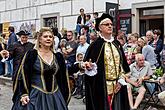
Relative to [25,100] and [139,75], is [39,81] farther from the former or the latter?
[139,75]

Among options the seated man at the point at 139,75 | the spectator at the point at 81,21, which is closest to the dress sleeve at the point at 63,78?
the seated man at the point at 139,75

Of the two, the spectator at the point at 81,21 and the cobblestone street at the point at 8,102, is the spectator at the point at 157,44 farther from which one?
the spectator at the point at 81,21

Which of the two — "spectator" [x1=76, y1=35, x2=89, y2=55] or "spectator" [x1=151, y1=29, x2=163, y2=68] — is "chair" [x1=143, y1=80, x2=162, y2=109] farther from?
"spectator" [x1=76, y1=35, x2=89, y2=55]

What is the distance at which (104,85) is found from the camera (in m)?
5.67

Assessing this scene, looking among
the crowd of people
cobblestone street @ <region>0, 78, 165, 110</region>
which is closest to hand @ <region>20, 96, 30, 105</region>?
the crowd of people

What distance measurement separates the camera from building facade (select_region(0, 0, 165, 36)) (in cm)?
1336

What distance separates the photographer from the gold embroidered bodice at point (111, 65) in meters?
5.65

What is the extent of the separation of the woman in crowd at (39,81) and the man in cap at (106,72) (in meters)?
0.75

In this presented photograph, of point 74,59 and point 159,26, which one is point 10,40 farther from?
point 159,26

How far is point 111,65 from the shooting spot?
18.5 ft

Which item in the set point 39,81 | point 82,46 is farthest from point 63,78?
point 82,46

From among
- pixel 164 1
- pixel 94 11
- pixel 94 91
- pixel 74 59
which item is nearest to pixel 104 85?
pixel 94 91

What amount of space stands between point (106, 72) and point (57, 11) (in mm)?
11847

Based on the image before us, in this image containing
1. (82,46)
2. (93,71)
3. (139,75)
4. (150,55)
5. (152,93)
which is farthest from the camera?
(82,46)
